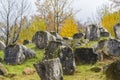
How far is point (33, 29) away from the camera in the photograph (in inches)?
2186

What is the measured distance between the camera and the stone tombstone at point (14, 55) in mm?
24188

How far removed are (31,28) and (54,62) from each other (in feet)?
130

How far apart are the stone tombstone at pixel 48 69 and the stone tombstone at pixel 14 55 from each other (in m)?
7.42

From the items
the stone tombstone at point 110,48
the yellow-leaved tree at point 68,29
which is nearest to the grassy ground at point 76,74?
the stone tombstone at point 110,48

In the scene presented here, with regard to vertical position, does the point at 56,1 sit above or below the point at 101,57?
above

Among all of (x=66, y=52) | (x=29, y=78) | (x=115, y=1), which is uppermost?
(x=115, y=1)

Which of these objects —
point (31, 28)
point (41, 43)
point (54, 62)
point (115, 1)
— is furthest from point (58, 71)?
point (31, 28)

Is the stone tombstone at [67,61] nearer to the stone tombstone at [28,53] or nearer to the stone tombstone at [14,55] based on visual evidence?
the stone tombstone at [14,55]

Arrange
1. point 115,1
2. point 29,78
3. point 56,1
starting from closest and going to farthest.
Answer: point 29,78, point 115,1, point 56,1

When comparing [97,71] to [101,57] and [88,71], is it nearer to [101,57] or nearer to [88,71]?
[88,71]

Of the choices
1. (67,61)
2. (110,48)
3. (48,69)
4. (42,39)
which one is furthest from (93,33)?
(48,69)

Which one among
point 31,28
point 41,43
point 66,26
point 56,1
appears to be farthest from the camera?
point 31,28

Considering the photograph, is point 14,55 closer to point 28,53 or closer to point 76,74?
point 28,53

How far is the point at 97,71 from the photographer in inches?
826
